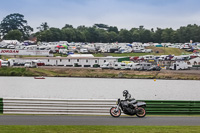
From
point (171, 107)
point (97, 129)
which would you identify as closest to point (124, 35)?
point (171, 107)

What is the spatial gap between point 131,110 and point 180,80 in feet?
168

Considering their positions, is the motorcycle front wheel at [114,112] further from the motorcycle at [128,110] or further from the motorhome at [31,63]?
the motorhome at [31,63]

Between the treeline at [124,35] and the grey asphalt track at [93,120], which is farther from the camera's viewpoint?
the treeline at [124,35]

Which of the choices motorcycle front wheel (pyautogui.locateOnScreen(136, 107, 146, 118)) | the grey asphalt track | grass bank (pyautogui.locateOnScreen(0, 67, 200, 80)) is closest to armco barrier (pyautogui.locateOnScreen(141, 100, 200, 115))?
the grey asphalt track

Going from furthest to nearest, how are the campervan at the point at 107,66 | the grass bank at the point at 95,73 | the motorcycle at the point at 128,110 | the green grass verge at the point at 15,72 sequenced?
the campervan at the point at 107,66 < the green grass verge at the point at 15,72 < the grass bank at the point at 95,73 < the motorcycle at the point at 128,110

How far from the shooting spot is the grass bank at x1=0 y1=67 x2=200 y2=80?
71.9 meters

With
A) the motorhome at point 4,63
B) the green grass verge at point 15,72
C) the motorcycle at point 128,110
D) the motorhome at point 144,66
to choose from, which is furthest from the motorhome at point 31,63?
the motorcycle at point 128,110

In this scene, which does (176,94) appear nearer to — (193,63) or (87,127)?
(193,63)

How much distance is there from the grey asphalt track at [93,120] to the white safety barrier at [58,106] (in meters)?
0.95

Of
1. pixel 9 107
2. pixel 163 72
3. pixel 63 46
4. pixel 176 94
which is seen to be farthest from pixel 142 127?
pixel 63 46

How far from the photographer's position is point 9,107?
2061 cm

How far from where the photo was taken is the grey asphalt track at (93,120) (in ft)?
58.0

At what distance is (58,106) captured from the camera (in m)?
20.8

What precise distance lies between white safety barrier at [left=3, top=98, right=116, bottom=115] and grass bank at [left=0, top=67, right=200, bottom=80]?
5078 cm
